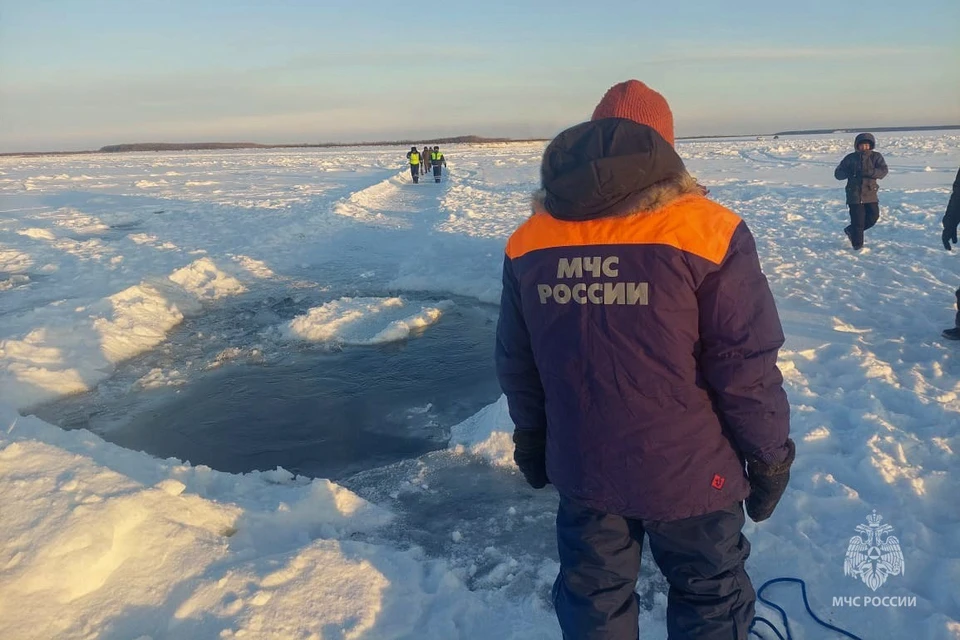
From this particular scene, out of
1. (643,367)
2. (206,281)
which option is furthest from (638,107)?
(206,281)

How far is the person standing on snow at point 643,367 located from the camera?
166cm

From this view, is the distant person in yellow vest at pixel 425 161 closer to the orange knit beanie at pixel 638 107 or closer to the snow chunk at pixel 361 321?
the snow chunk at pixel 361 321

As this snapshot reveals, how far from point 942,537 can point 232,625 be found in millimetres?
2977

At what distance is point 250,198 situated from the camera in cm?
1978

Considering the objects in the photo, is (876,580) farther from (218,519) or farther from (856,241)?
(856,241)

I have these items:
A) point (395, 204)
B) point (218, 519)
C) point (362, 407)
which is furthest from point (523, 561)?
point (395, 204)

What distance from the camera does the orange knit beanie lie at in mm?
1770

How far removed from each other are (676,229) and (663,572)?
106 centimetres

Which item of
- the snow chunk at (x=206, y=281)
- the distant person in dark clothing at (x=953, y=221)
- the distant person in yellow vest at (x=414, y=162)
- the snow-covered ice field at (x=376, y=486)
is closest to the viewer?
the snow-covered ice field at (x=376, y=486)

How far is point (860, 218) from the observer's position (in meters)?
8.35

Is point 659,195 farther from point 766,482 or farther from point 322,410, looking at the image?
point 322,410

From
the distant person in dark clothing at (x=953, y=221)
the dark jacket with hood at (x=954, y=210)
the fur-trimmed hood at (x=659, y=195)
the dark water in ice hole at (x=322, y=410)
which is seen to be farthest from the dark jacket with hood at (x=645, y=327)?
the dark jacket with hood at (x=954, y=210)

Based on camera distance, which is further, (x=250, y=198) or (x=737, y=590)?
(x=250, y=198)

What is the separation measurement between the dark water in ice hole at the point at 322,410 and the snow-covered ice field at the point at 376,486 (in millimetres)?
175
